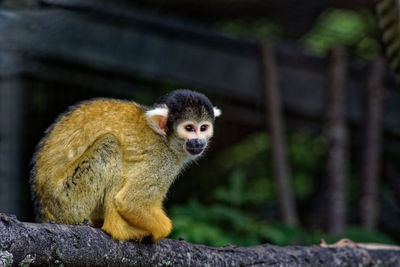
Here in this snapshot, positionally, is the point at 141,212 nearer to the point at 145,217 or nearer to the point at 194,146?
the point at 145,217

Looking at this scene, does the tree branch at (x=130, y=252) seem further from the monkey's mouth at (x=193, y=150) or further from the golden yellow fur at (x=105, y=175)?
the monkey's mouth at (x=193, y=150)

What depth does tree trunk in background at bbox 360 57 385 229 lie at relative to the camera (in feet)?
22.7

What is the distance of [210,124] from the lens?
3609mm

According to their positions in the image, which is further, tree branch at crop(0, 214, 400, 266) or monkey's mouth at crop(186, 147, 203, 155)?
monkey's mouth at crop(186, 147, 203, 155)

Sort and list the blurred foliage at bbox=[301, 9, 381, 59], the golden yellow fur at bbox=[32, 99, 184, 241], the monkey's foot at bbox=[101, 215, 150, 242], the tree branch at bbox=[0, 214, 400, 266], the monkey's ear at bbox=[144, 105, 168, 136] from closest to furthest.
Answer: the tree branch at bbox=[0, 214, 400, 266] → the monkey's foot at bbox=[101, 215, 150, 242] → the golden yellow fur at bbox=[32, 99, 184, 241] → the monkey's ear at bbox=[144, 105, 168, 136] → the blurred foliage at bbox=[301, 9, 381, 59]

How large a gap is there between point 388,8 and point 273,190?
427 cm

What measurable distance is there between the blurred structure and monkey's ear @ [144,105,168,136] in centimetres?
231

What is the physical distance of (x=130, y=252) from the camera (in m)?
3.00

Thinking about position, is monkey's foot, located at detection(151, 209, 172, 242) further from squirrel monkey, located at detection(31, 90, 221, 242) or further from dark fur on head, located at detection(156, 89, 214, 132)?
dark fur on head, located at detection(156, 89, 214, 132)

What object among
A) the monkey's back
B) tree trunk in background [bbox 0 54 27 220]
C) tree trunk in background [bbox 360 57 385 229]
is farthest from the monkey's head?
tree trunk in background [bbox 360 57 385 229]

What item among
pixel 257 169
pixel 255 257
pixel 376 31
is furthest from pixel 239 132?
pixel 255 257

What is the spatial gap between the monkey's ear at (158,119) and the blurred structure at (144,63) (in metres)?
2.31

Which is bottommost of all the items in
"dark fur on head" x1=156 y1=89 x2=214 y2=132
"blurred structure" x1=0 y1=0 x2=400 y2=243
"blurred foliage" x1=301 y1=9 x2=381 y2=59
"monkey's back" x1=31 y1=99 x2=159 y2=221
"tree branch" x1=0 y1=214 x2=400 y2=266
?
"tree branch" x1=0 y1=214 x2=400 y2=266

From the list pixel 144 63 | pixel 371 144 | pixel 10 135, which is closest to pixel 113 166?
pixel 10 135
